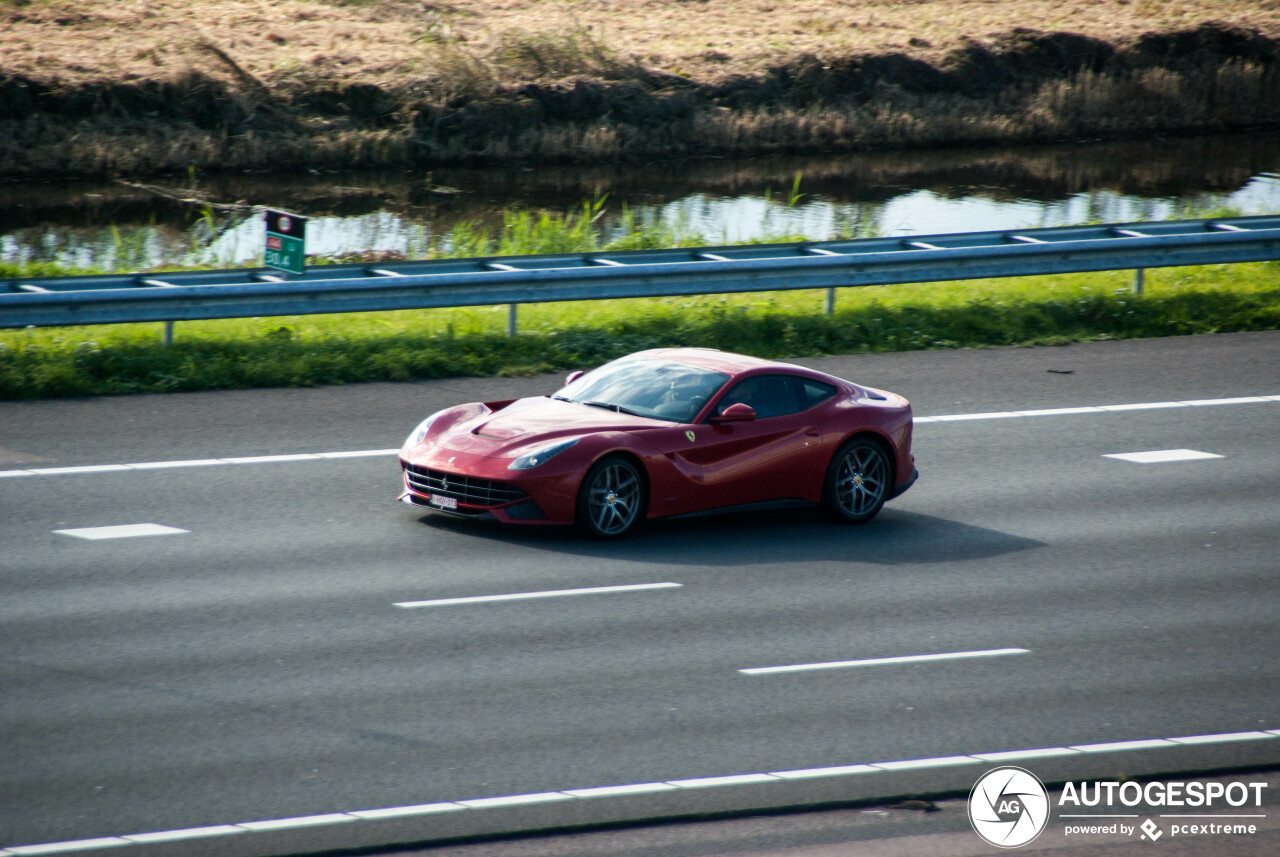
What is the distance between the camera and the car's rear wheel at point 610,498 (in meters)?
11.2

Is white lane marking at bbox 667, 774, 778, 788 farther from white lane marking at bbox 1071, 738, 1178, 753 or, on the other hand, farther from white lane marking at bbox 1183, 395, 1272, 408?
white lane marking at bbox 1183, 395, 1272, 408

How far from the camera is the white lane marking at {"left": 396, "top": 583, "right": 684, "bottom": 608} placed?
9.77m

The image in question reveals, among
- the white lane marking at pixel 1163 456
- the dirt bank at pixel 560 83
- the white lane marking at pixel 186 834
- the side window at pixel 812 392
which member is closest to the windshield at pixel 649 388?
the side window at pixel 812 392

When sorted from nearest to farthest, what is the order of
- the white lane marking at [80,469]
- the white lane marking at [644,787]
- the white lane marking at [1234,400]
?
the white lane marking at [644,787], the white lane marking at [80,469], the white lane marking at [1234,400]

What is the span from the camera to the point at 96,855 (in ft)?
20.7

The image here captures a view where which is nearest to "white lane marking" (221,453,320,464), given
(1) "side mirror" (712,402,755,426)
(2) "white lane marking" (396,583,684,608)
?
(1) "side mirror" (712,402,755,426)

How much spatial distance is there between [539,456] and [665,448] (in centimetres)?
96

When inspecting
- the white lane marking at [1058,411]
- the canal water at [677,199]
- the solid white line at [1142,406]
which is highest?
the canal water at [677,199]

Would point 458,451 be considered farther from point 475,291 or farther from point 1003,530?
point 475,291

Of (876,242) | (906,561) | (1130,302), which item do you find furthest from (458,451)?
(1130,302)

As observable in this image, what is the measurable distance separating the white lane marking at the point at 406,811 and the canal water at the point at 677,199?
16419mm

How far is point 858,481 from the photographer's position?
1230 centimetres
